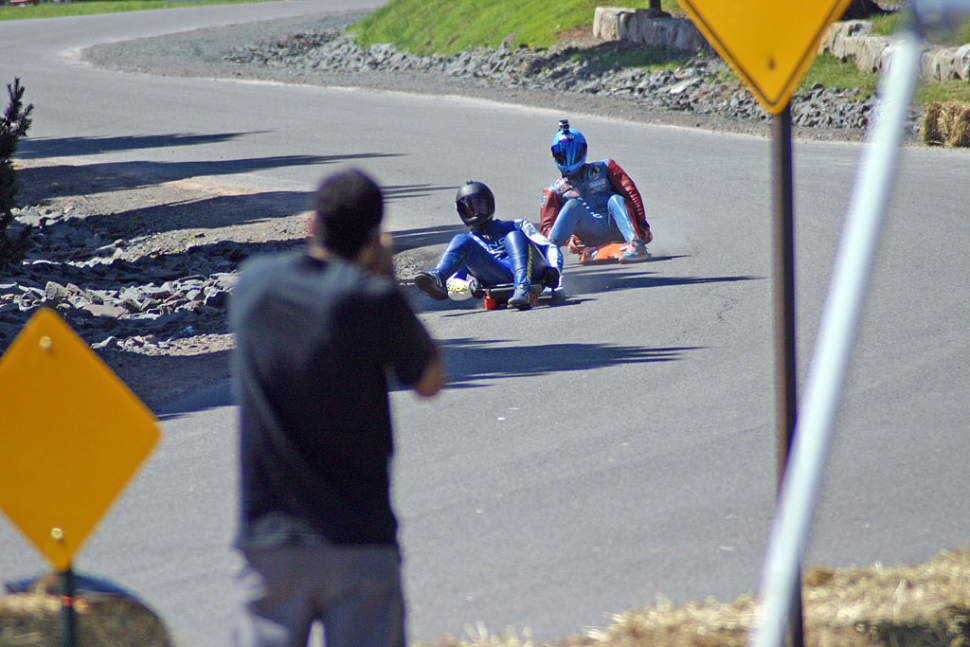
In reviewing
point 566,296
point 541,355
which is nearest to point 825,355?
point 541,355

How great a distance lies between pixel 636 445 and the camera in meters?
6.62

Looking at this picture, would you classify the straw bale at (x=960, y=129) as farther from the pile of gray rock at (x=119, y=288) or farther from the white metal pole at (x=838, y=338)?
the white metal pole at (x=838, y=338)

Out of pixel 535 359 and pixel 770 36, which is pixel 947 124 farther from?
pixel 770 36

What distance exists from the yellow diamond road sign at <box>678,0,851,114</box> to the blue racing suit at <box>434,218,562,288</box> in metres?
6.59

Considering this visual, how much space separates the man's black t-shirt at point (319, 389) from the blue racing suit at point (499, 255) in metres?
7.18

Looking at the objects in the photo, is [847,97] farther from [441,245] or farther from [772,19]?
[772,19]

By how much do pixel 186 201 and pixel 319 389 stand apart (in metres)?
15.7

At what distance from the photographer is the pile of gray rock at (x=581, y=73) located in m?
23.2

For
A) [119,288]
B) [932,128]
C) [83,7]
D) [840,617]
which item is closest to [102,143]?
[119,288]

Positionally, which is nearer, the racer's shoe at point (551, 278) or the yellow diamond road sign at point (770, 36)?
the yellow diamond road sign at point (770, 36)

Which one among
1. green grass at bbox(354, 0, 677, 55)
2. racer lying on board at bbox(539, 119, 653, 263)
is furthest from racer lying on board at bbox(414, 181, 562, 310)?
green grass at bbox(354, 0, 677, 55)

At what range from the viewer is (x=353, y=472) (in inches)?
120

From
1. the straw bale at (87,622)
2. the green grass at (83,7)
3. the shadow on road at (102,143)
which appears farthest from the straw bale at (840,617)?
the green grass at (83,7)

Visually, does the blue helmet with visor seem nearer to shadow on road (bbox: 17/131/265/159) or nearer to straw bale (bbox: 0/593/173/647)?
straw bale (bbox: 0/593/173/647)
